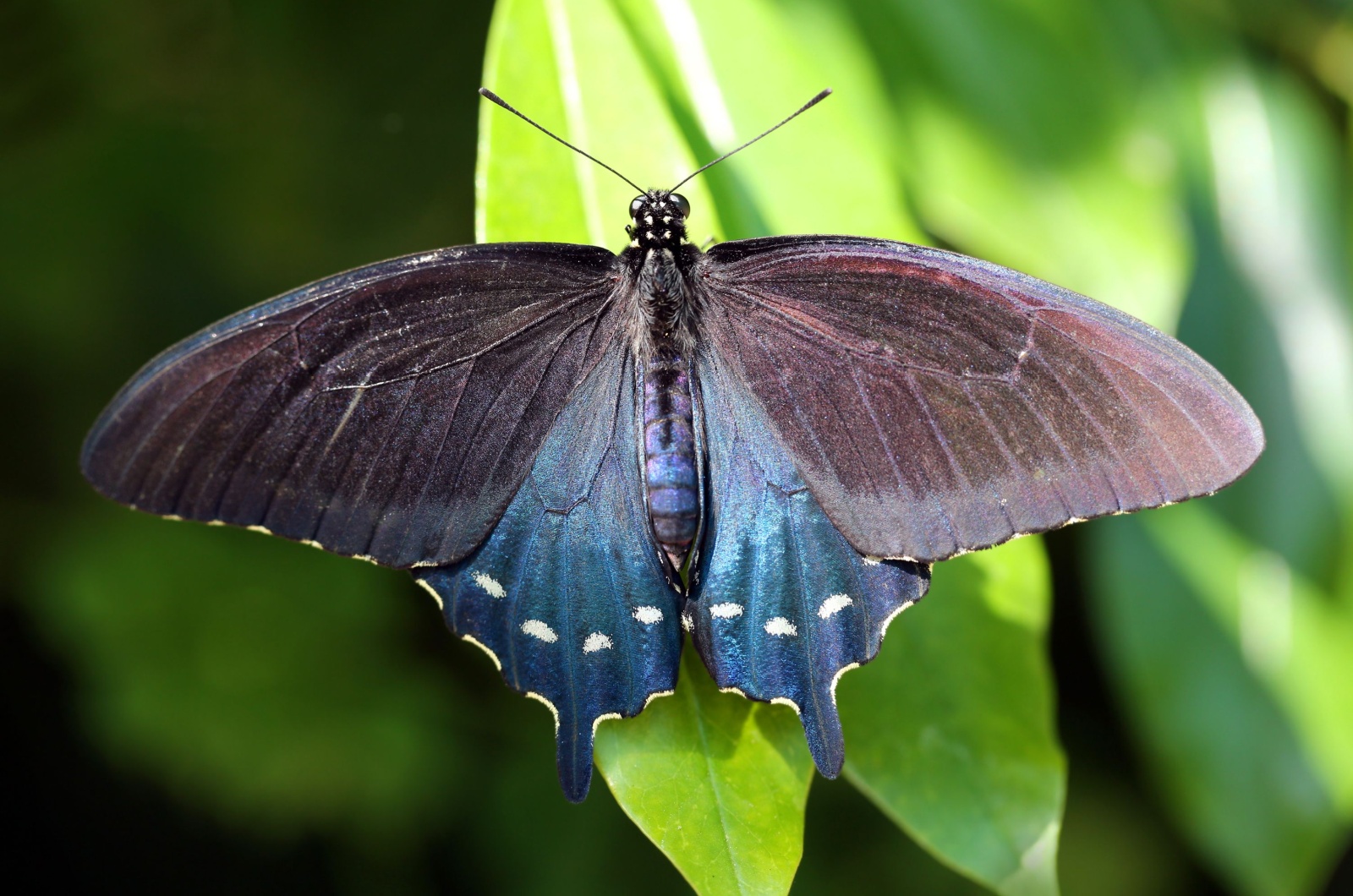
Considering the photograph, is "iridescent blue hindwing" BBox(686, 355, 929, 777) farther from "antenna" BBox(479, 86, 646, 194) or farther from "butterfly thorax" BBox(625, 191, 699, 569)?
"antenna" BBox(479, 86, 646, 194)

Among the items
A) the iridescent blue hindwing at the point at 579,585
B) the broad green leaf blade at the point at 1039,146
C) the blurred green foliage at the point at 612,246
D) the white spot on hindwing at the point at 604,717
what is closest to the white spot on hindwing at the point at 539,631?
the iridescent blue hindwing at the point at 579,585

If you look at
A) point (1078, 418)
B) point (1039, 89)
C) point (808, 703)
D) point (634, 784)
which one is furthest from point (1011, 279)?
point (1039, 89)

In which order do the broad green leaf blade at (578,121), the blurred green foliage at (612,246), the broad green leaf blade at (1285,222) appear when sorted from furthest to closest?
the broad green leaf blade at (1285,222) < the blurred green foliage at (612,246) < the broad green leaf blade at (578,121)

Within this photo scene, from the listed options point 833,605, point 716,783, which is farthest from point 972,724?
point 716,783

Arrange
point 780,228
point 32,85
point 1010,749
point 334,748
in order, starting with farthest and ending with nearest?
point 334,748
point 32,85
point 780,228
point 1010,749

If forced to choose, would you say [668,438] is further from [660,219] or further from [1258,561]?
[1258,561]

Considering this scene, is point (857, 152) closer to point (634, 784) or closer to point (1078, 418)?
point (1078, 418)

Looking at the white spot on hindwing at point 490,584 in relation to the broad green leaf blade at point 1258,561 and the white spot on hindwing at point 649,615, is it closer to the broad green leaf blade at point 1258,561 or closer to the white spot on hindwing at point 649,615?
the white spot on hindwing at point 649,615
